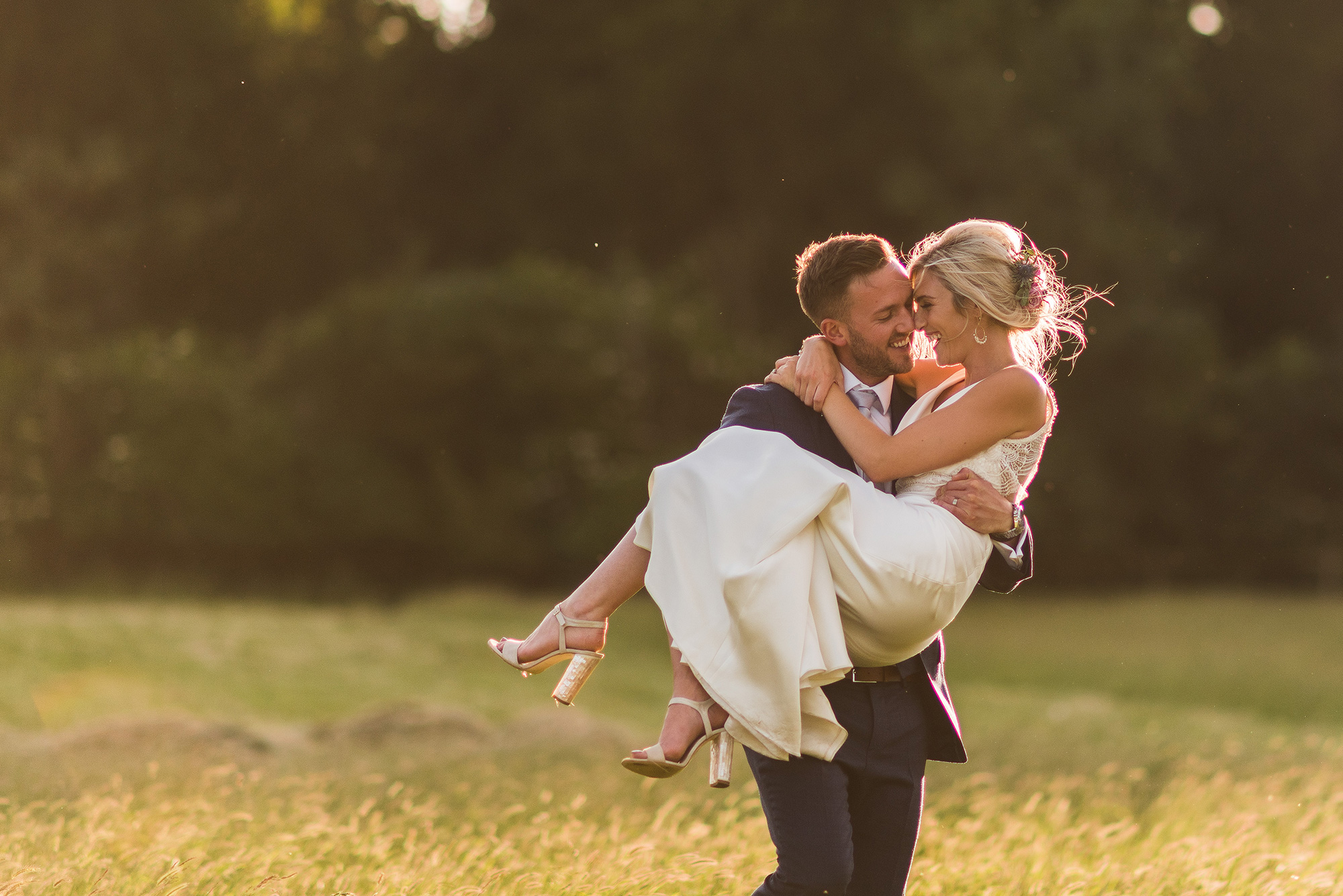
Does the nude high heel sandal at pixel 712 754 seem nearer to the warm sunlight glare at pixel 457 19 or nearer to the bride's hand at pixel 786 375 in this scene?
the bride's hand at pixel 786 375

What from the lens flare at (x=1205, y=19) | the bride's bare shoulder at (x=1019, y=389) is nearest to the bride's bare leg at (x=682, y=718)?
the bride's bare shoulder at (x=1019, y=389)

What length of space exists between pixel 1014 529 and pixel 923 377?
0.63m

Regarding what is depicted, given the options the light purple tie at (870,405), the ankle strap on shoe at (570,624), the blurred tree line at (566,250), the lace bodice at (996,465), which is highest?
the blurred tree line at (566,250)

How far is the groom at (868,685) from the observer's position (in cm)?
356

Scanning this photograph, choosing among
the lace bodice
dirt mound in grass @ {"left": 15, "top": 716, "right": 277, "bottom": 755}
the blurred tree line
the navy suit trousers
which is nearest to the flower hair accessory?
the lace bodice

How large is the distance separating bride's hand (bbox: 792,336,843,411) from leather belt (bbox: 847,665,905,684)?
72cm

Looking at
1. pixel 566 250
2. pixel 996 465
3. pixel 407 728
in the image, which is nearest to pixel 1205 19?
pixel 566 250

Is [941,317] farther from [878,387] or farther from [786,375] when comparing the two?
[786,375]

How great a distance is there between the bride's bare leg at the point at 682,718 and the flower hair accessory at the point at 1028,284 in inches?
54.5

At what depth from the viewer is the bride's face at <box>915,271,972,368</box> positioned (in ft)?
12.5

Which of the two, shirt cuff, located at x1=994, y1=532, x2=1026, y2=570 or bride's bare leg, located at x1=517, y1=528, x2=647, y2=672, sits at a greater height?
shirt cuff, located at x1=994, y1=532, x2=1026, y2=570

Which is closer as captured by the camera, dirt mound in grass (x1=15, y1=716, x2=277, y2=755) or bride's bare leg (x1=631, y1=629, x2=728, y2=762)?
bride's bare leg (x1=631, y1=629, x2=728, y2=762)

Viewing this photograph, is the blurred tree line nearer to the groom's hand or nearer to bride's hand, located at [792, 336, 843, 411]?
bride's hand, located at [792, 336, 843, 411]

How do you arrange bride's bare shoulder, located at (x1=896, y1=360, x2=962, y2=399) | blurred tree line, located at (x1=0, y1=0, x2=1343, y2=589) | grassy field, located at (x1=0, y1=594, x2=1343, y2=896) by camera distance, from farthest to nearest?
blurred tree line, located at (x1=0, y1=0, x2=1343, y2=589) → grassy field, located at (x1=0, y1=594, x2=1343, y2=896) → bride's bare shoulder, located at (x1=896, y1=360, x2=962, y2=399)
